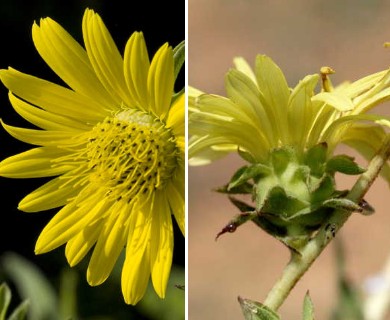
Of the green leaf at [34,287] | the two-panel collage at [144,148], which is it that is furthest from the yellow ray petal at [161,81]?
the green leaf at [34,287]

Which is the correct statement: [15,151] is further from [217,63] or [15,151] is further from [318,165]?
[217,63]

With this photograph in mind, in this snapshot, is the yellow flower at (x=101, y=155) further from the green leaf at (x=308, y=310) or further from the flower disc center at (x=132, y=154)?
the green leaf at (x=308, y=310)

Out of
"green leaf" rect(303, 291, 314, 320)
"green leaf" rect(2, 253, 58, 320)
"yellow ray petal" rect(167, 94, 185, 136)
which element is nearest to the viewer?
"green leaf" rect(303, 291, 314, 320)

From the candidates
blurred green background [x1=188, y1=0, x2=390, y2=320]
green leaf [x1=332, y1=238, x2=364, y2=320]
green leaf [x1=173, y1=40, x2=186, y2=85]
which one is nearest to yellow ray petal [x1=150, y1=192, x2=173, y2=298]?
green leaf [x1=173, y1=40, x2=186, y2=85]

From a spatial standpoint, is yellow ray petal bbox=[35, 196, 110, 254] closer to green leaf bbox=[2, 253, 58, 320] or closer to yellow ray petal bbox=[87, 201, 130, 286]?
yellow ray petal bbox=[87, 201, 130, 286]

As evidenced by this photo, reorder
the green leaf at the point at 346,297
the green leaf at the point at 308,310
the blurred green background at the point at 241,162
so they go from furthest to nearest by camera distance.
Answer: the blurred green background at the point at 241,162
the green leaf at the point at 346,297
the green leaf at the point at 308,310

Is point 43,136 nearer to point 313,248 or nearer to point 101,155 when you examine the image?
point 101,155

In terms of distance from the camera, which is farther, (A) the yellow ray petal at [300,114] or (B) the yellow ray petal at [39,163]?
(B) the yellow ray petal at [39,163]
